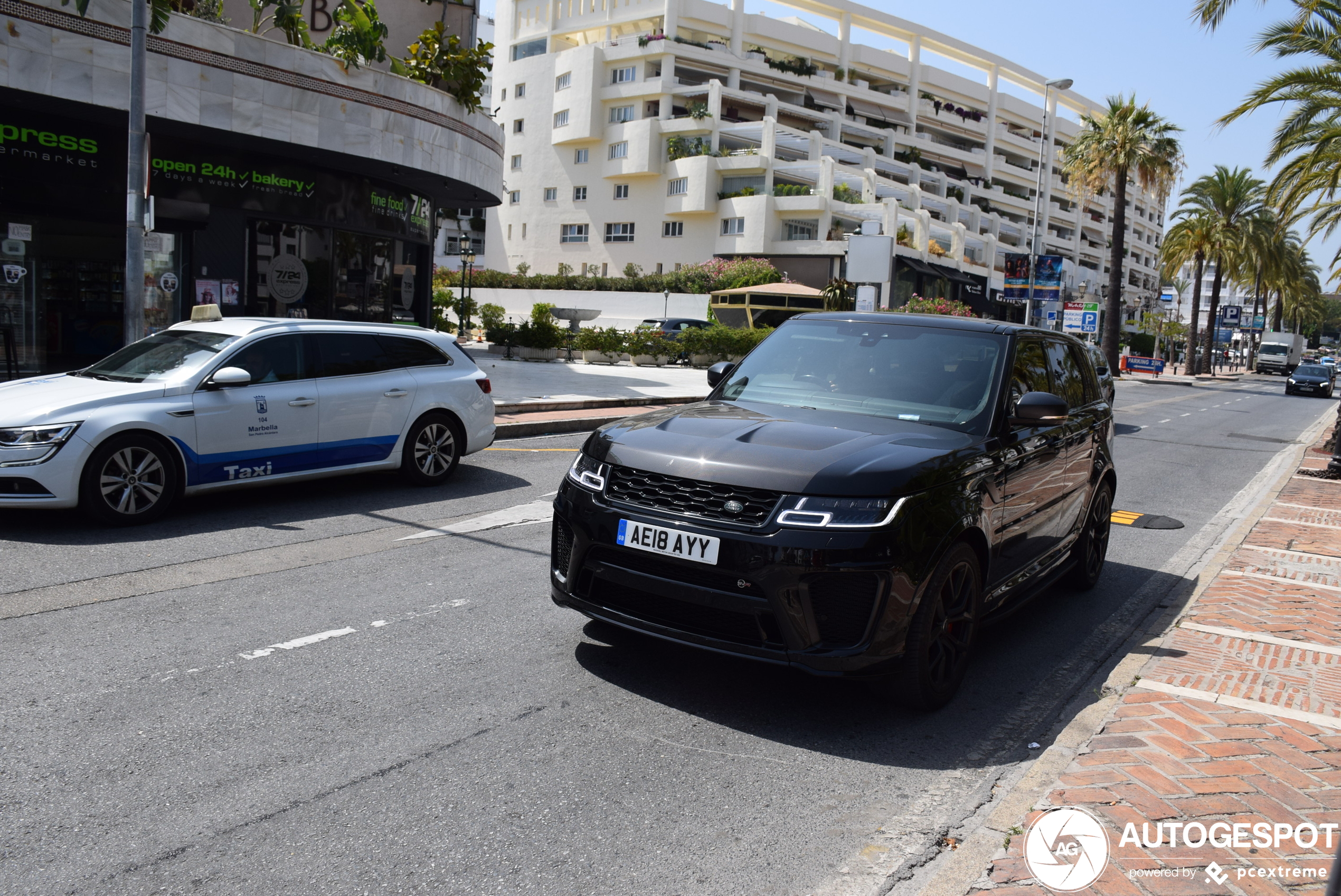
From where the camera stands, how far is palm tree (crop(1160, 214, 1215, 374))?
5791 centimetres

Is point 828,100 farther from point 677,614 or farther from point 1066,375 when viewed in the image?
point 677,614

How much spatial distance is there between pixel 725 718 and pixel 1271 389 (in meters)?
54.0

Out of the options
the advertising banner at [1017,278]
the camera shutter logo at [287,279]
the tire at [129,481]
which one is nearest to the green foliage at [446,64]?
the camera shutter logo at [287,279]

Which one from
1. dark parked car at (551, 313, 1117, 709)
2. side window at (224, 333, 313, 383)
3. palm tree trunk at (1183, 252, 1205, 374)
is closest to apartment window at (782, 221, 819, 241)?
palm tree trunk at (1183, 252, 1205, 374)

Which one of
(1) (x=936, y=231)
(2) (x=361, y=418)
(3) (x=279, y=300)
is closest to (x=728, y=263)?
(1) (x=936, y=231)

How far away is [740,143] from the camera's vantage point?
63.9 metres

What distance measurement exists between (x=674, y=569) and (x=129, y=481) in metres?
5.17

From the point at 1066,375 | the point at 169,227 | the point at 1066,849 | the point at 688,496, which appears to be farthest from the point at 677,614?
the point at 169,227

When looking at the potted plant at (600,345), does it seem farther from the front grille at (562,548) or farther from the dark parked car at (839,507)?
the front grille at (562,548)

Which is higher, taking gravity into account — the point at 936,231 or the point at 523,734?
the point at 936,231

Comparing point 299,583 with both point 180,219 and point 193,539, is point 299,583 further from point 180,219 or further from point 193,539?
point 180,219

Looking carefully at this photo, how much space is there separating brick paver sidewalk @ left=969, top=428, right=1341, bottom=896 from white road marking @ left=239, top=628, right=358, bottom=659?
3444 mm

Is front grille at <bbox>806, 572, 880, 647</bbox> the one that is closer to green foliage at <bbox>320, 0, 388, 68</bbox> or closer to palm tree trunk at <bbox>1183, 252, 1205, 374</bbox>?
green foliage at <bbox>320, 0, 388, 68</bbox>

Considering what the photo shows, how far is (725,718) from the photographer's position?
442 centimetres
